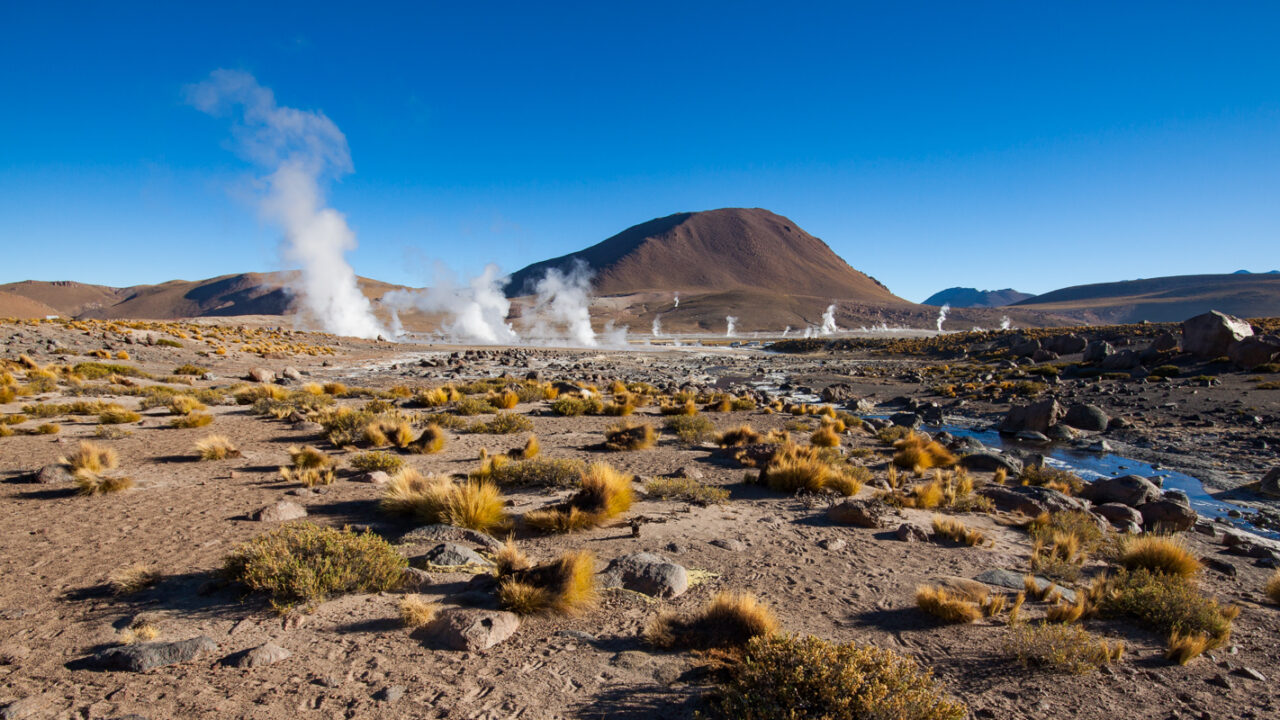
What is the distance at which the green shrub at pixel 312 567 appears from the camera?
14.4 ft

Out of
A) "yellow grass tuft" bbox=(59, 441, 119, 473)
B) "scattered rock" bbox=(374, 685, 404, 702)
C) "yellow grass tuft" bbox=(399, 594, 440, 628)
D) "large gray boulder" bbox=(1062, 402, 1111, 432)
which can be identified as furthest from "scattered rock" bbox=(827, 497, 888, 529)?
"large gray boulder" bbox=(1062, 402, 1111, 432)

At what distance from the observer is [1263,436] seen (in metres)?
13.4

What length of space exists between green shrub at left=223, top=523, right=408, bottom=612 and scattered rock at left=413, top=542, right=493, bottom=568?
0.99 feet

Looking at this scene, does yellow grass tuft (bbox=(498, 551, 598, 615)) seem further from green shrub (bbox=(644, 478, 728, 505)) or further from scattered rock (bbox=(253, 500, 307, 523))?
scattered rock (bbox=(253, 500, 307, 523))

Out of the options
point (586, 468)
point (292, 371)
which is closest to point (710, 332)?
point (292, 371)

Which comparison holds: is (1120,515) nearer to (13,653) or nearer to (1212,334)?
(13,653)

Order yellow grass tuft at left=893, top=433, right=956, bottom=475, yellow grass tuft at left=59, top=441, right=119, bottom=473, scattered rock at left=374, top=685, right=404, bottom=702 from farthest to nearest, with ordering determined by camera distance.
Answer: yellow grass tuft at left=893, top=433, right=956, bottom=475 → yellow grass tuft at left=59, top=441, right=119, bottom=473 → scattered rock at left=374, top=685, right=404, bottom=702

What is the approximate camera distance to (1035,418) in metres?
15.8

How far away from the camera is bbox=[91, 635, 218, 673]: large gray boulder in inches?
139

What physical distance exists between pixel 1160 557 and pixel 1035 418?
39.1 feet

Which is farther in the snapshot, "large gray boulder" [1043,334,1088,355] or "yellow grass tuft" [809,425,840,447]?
"large gray boulder" [1043,334,1088,355]

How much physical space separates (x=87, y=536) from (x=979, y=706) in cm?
830

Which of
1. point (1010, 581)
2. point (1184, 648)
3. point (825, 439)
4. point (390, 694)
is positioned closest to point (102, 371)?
point (390, 694)

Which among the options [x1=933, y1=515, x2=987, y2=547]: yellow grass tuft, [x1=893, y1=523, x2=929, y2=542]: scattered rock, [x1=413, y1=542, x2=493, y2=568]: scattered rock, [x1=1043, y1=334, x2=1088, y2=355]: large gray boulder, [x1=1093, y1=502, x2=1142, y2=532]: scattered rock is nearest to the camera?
[x1=413, y1=542, x2=493, y2=568]: scattered rock
